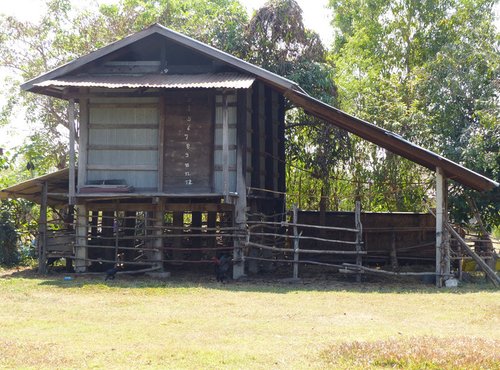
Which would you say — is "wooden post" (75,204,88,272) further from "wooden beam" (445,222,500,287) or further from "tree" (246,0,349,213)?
"wooden beam" (445,222,500,287)

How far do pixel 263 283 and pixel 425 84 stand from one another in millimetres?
10328

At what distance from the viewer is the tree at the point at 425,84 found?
21.5m

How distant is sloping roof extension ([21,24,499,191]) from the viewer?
1603 centimetres

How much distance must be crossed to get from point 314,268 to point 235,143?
181 inches

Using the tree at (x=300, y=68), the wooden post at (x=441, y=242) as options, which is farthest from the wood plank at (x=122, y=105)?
the wooden post at (x=441, y=242)

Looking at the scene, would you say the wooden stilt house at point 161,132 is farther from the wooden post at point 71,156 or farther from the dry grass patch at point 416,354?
the dry grass patch at point 416,354

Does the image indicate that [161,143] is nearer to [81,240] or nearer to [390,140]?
[81,240]

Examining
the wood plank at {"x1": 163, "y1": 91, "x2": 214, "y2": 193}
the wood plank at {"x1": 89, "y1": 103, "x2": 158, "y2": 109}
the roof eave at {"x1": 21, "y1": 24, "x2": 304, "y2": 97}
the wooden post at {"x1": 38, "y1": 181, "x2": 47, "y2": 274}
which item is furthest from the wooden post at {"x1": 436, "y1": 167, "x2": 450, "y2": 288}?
the wooden post at {"x1": 38, "y1": 181, "x2": 47, "y2": 274}

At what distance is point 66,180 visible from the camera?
762 inches

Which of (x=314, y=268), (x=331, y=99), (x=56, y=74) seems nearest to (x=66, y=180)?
(x=56, y=74)

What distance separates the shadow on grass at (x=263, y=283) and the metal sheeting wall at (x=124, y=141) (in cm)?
228

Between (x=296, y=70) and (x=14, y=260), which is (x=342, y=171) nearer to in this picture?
(x=296, y=70)

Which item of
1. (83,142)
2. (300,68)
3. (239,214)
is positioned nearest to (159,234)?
(239,214)

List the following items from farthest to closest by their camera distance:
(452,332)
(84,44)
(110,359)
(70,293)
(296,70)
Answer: (84,44) < (296,70) < (70,293) < (452,332) < (110,359)
